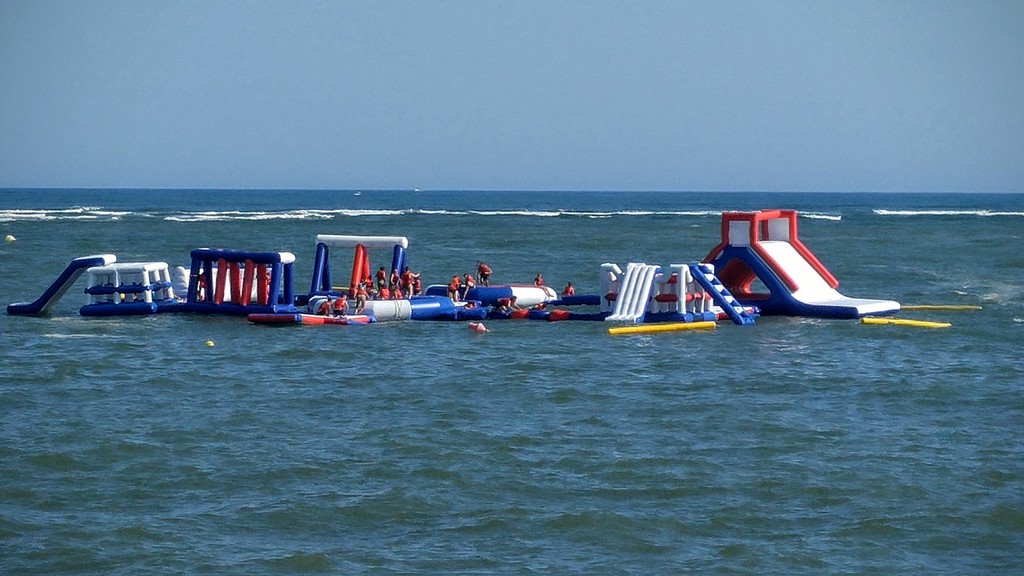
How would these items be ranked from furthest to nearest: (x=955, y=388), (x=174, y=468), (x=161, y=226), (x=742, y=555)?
(x=161, y=226) → (x=955, y=388) → (x=174, y=468) → (x=742, y=555)

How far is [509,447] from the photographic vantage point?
16141mm

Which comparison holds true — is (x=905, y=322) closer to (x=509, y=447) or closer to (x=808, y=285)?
(x=808, y=285)

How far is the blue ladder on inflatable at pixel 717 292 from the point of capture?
92.0 ft

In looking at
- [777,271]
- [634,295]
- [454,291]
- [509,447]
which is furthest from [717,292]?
[509,447]

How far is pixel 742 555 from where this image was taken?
39.4 feet

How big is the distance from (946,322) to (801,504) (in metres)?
16.6

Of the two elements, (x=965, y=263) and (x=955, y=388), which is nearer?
(x=955, y=388)

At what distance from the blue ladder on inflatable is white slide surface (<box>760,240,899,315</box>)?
191 cm

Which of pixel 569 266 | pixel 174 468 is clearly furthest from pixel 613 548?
pixel 569 266

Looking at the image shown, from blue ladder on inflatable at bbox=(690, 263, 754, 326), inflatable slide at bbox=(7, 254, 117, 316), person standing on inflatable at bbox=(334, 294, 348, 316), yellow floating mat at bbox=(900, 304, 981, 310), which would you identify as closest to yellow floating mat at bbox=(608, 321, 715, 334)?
blue ladder on inflatable at bbox=(690, 263, 754, 326)

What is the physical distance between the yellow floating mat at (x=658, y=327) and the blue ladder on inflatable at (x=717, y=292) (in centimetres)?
57

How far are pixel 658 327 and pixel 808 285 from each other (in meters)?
4.77

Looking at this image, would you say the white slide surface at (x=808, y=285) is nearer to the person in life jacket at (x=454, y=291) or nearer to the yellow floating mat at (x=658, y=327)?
the yellow floating mat at (x=658, y=327)

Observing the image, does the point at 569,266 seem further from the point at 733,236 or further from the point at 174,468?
the point at 174,468
